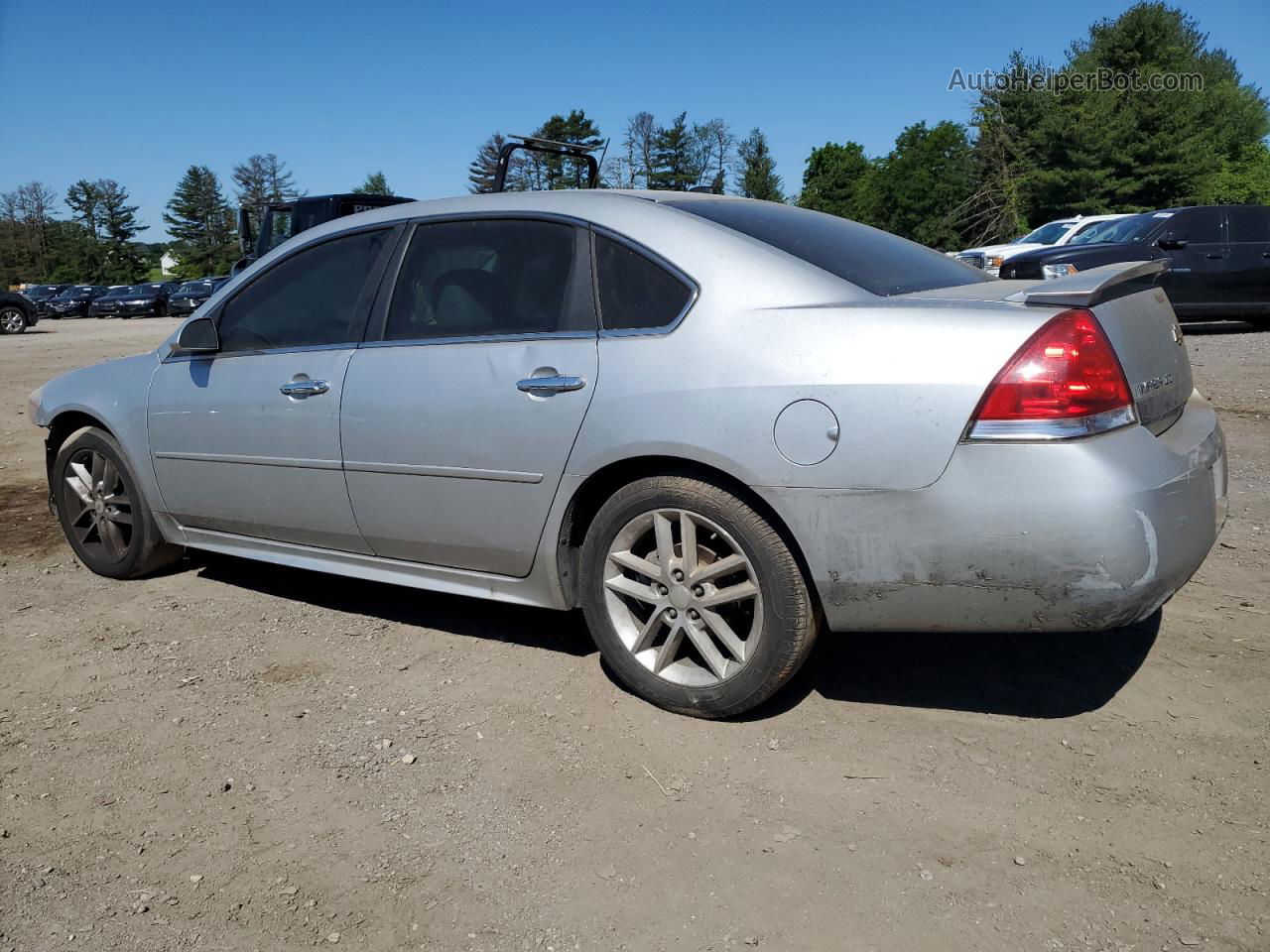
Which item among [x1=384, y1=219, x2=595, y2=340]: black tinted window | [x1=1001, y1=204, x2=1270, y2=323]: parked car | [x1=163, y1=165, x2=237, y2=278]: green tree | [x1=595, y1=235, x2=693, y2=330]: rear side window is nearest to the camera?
[x1=595, y1=235, x2=693, y2=330]: rear side window

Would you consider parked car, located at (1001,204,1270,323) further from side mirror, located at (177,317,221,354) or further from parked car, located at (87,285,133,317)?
parked car, located at (87,285,133,317)

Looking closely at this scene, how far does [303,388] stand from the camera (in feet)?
12.7

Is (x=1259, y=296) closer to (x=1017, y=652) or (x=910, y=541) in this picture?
(x=1017, y=652)

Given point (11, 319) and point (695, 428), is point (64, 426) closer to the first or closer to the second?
point (695, 428)

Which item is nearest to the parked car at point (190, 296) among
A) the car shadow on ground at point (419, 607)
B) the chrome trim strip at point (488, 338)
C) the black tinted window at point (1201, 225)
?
the black tinted window at point (1201, 225)

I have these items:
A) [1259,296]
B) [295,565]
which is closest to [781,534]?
[295,565]

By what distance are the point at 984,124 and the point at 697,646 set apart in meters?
64.5

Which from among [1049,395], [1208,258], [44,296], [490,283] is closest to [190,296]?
[44,296]

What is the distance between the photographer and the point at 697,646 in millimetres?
3172

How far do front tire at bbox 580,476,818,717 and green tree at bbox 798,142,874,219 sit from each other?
275 ft

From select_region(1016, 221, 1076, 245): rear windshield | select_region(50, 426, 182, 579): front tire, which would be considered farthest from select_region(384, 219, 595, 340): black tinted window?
select_region(1016, 221, 1076, 245): rear windshield

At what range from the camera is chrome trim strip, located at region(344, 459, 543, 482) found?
338cm

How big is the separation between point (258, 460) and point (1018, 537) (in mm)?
2761

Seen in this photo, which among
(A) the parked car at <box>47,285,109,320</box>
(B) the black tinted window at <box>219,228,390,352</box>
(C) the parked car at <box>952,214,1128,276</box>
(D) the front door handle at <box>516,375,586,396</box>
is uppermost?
(C) the parked car at <box>952,214,1128,276</box>
